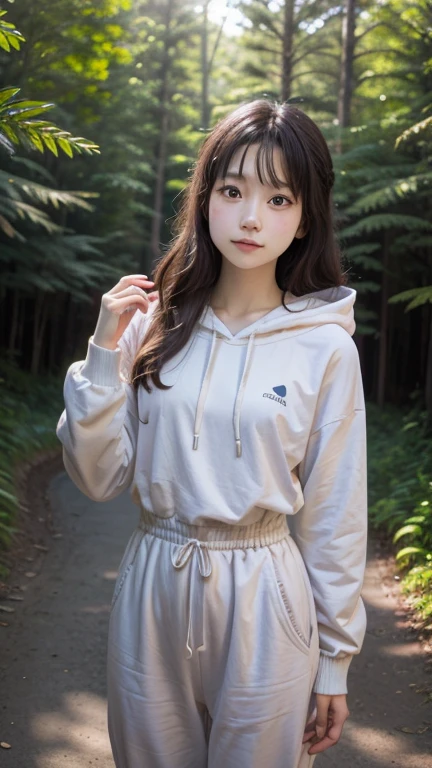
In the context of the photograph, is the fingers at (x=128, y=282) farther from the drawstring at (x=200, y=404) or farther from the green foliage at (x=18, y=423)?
the green foliage at (x=18, y=423)

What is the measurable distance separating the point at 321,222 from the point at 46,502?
6.70 meters

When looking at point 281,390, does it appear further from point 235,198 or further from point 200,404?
point 235,198

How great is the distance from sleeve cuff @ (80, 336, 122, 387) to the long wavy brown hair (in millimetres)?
105

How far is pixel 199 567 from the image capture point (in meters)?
1.82

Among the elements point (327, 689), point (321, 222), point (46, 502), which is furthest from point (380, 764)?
point (46, 502)

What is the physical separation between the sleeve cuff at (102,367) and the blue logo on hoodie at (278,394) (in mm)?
334

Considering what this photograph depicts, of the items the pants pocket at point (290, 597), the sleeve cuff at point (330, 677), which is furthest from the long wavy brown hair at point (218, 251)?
the sleeve cuff at point (330, 677)

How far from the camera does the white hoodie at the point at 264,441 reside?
5.99 feet

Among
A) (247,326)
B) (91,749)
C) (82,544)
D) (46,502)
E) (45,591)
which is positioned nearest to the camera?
(247,326)

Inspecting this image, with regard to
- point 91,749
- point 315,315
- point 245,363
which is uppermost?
point 315,315

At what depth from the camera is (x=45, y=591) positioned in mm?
5656

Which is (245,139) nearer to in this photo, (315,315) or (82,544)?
(315,315)

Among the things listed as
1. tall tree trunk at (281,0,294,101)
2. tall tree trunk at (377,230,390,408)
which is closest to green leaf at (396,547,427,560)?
tall tree trunk at (377,230,390,408)

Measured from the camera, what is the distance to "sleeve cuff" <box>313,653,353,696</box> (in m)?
1.86
